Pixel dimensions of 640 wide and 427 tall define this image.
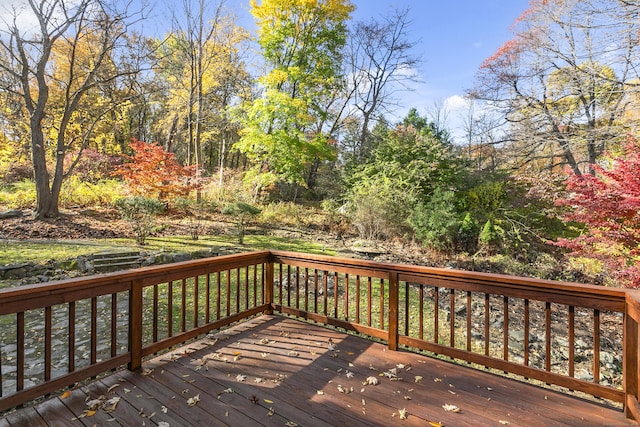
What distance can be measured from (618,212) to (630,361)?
316 cm

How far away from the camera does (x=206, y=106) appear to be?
1534 centimetres

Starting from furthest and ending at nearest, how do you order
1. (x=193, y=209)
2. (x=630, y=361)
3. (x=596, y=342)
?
(x=193, y=209)
(x=596, y=342)
(x=630, y=361)

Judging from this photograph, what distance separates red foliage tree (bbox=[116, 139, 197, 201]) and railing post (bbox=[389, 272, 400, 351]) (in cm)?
802

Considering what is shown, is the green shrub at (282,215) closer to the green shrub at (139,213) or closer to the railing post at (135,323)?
the green shrub at (139,213)

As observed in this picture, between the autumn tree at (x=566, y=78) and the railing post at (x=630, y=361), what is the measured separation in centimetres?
563

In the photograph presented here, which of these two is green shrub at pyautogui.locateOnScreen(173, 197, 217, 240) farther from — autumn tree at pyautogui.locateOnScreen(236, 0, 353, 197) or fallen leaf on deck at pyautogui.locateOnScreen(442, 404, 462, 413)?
fallen leaf on deck at pyautogui.locateOnScreen(442, 404, 462, 413)

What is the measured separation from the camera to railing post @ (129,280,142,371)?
7.77 ft

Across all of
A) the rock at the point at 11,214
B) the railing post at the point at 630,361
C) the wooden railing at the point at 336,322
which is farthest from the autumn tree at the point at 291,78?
the railing post at the point at 630,361

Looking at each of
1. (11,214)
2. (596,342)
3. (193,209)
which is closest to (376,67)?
(193,209)

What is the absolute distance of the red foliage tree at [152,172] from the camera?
8711mm

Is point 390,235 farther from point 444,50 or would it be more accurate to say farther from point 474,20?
point 444,50

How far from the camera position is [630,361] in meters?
1.89

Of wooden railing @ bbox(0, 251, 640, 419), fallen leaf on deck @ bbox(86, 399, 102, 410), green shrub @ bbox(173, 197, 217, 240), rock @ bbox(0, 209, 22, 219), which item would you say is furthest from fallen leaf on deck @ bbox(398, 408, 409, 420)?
rock @ bbox(0, 209, 22, 219)

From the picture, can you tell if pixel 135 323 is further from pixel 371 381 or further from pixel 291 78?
pixel 291 78
